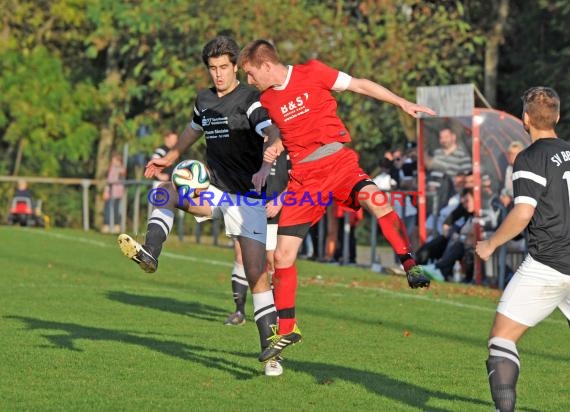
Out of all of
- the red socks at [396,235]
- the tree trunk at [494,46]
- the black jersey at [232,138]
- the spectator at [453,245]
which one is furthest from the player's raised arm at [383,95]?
the tree trunk at [494,46]

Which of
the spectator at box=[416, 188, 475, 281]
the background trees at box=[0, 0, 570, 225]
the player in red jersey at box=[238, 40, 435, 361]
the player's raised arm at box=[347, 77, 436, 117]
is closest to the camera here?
the player's raised arm at box=[347, 77, 436, 117]

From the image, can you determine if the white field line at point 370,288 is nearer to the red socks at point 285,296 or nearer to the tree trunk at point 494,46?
the red socks at point 285,296

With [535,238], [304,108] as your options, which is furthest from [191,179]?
[535,238]

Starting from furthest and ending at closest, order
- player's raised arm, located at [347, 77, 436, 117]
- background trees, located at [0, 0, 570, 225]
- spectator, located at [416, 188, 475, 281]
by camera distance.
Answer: background trees, located at [0, 0, 570, 225], spectator, located at [416, 188, 475, 281], player's raised arm, located at [347, 77, 436, 117]

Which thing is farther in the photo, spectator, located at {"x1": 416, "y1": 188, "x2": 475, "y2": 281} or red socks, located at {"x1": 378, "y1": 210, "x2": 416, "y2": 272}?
spectator, located at {"x1": 416, "y1": 188, "x2": 475, "y2": 281}

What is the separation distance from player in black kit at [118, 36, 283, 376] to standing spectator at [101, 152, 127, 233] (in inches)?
755

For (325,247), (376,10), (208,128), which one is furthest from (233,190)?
(376,10)

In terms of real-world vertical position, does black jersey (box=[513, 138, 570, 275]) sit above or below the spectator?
above

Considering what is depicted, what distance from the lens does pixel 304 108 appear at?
9.48m

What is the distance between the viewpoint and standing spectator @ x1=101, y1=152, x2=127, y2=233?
29703 mm

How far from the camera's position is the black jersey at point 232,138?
33.8 ft

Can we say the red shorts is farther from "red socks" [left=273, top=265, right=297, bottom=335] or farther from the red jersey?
"red socks" [left=273, top=265, right=297, bottom=335]

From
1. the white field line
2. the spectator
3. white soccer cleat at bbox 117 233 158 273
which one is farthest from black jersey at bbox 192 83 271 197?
the spectator

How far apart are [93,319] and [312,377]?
398cm
